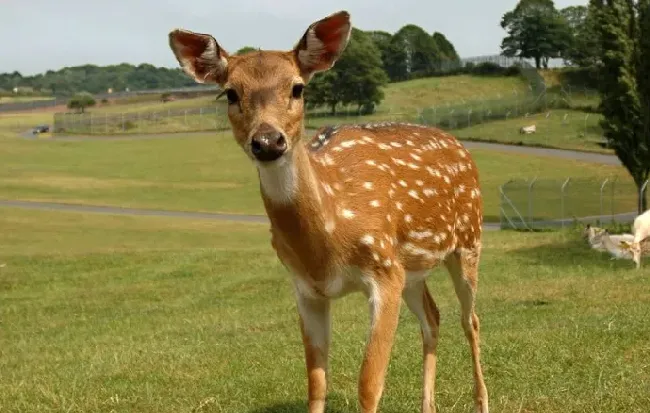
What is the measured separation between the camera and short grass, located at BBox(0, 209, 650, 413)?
374 inches

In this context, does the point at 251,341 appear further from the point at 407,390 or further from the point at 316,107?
the point at 316,107

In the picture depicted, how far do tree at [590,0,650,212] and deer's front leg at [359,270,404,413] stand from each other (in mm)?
29419

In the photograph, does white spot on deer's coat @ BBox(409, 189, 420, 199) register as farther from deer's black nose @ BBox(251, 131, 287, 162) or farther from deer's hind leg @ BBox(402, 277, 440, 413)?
deer's black nose @ BBox(251, 131, 287, 162)

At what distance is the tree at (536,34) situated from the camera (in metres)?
135

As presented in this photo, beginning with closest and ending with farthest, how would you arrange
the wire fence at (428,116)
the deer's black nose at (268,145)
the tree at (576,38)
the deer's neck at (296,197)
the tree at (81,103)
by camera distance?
the deer's black nose at (268,145) → the deer's neck at (296,197) → the wire fence at (428,116) → the tree at (576,38) → the tree at (81,103)

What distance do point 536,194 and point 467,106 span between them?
190 feet

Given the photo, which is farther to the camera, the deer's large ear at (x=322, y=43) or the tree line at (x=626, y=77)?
the tree line at (x=626, y=77)

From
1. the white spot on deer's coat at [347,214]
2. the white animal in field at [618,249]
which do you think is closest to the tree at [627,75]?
the white animal in field at [618,249]

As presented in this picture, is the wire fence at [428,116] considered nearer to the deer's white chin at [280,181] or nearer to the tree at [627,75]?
the tree at [627,75]

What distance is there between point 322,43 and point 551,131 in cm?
7973

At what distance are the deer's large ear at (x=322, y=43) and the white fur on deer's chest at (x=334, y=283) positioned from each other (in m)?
1.52

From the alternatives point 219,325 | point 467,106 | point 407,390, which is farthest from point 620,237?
point 467,106

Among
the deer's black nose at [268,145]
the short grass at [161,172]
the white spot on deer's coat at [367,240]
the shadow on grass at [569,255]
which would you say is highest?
the deer's black nose at [268,145]

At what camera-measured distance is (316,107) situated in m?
110
